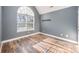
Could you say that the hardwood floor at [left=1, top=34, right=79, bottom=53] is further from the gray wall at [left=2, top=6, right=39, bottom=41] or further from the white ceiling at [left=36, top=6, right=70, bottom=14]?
the white ceiling at [left=36, top=6, right=70, bottom=14]

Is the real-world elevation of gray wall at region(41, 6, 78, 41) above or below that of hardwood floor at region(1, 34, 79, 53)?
above

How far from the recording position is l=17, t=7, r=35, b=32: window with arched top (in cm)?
124

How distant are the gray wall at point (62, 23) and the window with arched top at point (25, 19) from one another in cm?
25

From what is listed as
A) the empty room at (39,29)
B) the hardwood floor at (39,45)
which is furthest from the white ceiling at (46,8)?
the hardwood floor at (39,45)

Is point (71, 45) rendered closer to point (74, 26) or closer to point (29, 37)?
point (74, 26)

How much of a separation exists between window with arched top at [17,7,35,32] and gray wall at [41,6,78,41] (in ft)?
0.81

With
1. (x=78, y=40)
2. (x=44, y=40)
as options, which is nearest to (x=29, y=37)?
(x=44, y=40)

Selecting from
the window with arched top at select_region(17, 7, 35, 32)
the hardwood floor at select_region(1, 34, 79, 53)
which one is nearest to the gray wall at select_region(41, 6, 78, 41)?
the hardwood floor at select_region(1, 34, 79, 53)

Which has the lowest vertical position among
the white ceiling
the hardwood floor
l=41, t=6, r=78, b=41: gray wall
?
the hardwood floor

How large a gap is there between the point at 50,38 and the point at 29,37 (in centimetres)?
44

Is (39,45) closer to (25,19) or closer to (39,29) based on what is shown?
(39,29)

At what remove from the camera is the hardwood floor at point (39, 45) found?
4.03 feet

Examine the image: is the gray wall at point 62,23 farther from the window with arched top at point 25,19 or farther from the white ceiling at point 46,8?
the window with arched top at point 25,19
